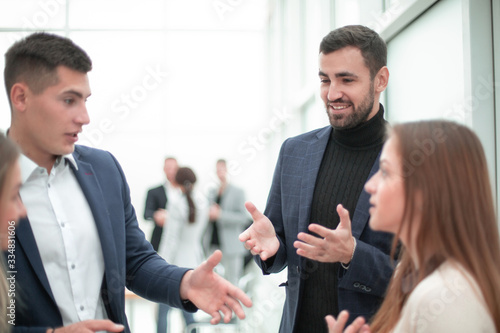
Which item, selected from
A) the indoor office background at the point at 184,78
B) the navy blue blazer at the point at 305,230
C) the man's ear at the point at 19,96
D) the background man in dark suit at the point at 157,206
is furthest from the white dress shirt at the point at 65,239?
the indoor office background at the point at 184,78

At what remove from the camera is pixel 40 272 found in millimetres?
1491

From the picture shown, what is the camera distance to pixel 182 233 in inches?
179

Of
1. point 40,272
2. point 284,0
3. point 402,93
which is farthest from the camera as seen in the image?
point 284,0

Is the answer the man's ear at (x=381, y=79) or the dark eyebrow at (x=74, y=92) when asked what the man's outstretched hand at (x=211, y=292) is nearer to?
the dark eyebrow at (x=74, y=92)

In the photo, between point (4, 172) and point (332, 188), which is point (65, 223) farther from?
point (332, 188)

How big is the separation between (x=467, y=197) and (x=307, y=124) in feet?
19.6

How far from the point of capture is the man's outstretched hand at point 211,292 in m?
1.63

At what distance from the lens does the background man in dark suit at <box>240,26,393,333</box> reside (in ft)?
5.84

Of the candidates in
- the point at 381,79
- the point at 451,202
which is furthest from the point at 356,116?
the point at 451,202

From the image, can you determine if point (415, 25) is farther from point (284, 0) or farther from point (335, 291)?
point (284, 0)

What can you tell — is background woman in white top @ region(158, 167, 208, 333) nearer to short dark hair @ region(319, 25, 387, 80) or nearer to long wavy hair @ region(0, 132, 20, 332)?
short dark hair @ region(319, 25, 387, 80)

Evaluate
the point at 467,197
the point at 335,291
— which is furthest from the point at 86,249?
the point at 467,197

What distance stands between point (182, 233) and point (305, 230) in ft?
9.23

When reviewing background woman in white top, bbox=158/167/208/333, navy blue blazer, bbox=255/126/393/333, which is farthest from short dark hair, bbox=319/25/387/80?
background woman in white top, bbox=158/167/208/333
